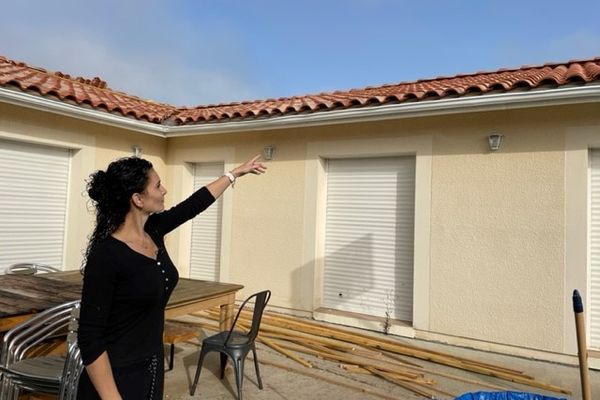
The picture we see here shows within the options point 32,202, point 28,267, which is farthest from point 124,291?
point 32,202

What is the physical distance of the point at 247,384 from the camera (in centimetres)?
428

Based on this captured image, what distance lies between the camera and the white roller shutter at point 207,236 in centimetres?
837

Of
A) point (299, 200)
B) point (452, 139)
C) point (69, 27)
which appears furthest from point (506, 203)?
point (69, 27)

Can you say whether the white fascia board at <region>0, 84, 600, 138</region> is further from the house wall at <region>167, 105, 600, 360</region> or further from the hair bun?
the hair bun

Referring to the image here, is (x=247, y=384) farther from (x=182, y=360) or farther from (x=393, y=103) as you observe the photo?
(x=393, y=103)

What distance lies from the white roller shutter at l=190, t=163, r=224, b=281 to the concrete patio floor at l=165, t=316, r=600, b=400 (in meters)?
3.18

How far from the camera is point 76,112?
6477mm

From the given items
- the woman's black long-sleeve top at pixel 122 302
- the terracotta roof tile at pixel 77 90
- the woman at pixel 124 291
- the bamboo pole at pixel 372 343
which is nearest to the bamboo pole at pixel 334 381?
the bamboo pole at pixel 372 343

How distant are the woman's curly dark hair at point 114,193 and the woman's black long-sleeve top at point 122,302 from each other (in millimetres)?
119

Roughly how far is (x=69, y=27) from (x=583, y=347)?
1738 centimetres

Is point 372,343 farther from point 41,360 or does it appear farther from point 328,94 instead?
point 328,94

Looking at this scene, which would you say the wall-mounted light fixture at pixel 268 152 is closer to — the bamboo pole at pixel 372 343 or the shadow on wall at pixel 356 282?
the shadow on wall at pixel 356 282

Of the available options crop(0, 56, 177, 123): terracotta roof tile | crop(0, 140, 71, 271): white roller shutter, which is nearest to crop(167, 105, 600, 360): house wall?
crop(0, 56, 177, 123): terracotta roof tile

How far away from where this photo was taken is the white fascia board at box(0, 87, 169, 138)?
573 cm
